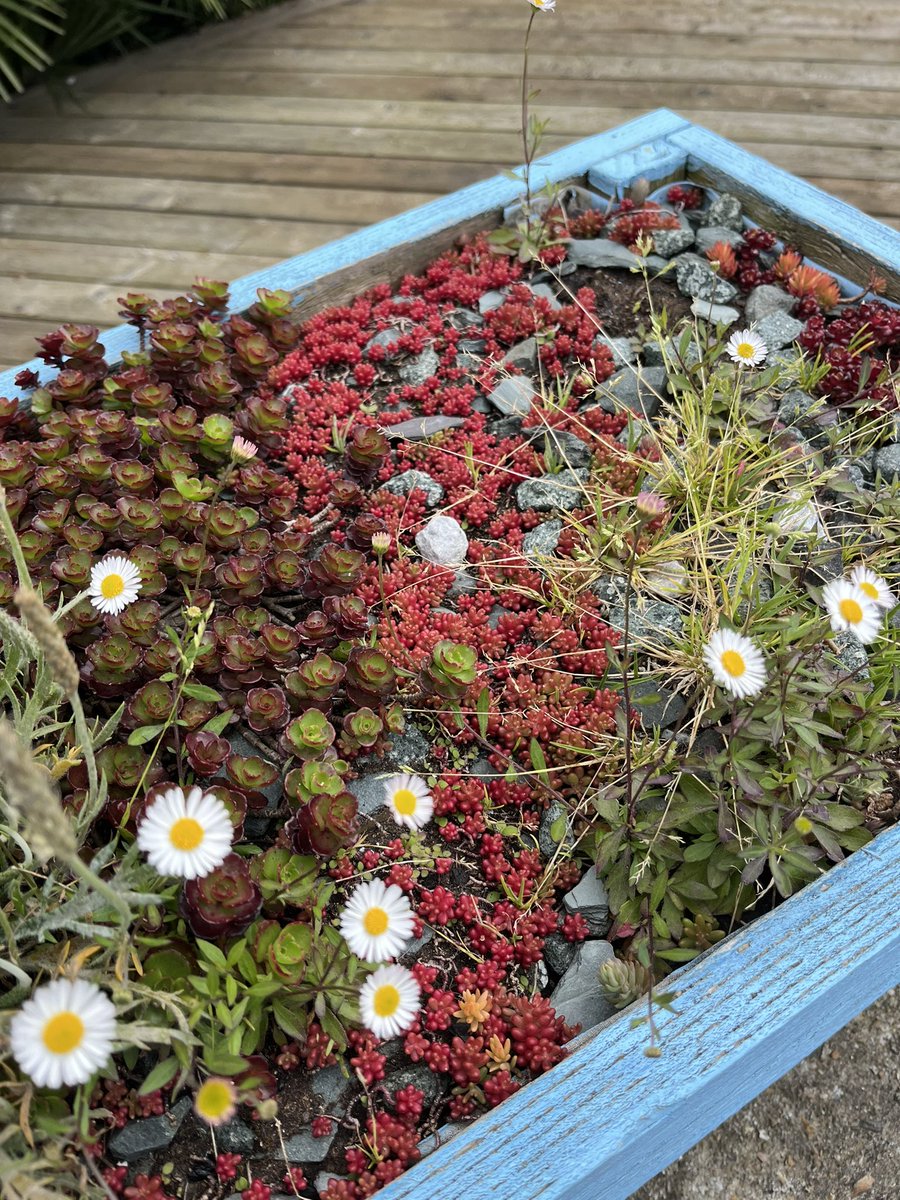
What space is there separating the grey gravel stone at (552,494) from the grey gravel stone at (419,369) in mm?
438

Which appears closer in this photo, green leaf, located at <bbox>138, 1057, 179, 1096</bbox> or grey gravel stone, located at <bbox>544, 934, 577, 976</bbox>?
green leaf, located at <bbox>138, 1057, 179, 1096</bbox>

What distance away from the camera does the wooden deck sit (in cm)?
353

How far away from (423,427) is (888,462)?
102 centimetres

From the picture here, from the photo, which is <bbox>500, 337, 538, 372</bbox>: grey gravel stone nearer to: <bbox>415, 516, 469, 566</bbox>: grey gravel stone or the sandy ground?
<bbox>415, 516, 469, 566</bbox>: grey gravel stone

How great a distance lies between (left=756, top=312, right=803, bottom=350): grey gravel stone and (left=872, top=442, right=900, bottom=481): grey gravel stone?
0.40 metres

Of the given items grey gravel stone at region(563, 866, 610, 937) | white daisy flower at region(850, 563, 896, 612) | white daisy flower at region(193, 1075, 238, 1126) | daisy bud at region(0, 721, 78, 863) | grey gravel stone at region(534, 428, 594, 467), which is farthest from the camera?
grey gravel stone at region(534, 428, 594, 467)

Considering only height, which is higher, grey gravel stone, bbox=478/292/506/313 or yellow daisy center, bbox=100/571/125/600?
yellow daisy center, bbox=100/571/125/600

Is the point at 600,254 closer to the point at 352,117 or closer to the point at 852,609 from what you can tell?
the point at 852,609

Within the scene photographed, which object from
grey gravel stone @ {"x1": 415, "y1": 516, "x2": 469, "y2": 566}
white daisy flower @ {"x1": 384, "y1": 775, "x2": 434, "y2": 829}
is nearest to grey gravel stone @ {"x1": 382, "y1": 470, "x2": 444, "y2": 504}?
grey gravel stone @ {"x1": 415, "y1": 516, "x2": 469, "y2": 566}

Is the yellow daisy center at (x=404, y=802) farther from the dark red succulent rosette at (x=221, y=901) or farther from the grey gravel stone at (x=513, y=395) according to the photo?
the grey gravel stone at (x=513, y=395)

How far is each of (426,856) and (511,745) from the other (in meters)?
0.26

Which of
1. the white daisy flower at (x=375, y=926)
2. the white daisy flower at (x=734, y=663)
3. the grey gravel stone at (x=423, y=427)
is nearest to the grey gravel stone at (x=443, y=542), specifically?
the grey gravel stone at (x=423, y=427)

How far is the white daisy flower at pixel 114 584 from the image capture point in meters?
1.58

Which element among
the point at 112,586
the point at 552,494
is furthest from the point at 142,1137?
the point at 552,494
